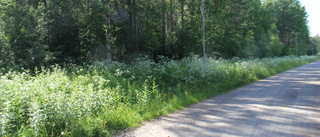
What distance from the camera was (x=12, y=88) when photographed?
614 centimetres

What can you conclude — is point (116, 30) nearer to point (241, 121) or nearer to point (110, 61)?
point (110, 61)

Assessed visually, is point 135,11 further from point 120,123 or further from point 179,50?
point 120,123

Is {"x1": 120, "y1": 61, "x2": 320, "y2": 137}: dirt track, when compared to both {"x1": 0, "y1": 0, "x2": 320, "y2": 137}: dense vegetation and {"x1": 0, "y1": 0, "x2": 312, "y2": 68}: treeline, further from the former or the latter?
{"x1": 0, "y1": 0, "x2": 312, "y2": 68}: treeline

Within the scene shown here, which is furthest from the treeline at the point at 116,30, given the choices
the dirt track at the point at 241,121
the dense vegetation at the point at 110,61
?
the dirt track at the point at 241,121

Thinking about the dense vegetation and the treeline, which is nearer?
the dense vegetation

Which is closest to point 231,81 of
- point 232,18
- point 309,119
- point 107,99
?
point 309,119

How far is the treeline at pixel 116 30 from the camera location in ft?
50.0

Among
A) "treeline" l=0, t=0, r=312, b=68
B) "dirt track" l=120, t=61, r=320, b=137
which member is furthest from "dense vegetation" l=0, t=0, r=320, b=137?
Answer: "dirt track" l=120, t=61, r=320, b=137

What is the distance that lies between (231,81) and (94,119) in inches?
417

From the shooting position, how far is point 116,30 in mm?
21625

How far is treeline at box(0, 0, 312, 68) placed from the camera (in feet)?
50.0

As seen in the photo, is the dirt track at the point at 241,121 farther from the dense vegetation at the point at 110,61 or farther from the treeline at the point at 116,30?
the treeline at the point at 116,30

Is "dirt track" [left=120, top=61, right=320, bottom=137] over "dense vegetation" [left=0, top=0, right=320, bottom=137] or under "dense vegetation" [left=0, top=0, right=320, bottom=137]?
under

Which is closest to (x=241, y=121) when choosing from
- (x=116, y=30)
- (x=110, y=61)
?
(x=110, y=61)
